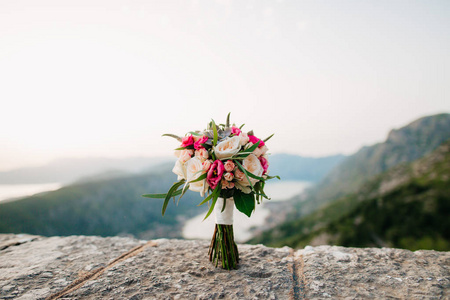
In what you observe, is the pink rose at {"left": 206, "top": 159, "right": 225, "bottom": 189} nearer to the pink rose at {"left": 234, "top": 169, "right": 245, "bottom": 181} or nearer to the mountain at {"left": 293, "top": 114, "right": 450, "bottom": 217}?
the pink rose at {"left": 234, "top": 169, "right": 245, "bottom": 181}

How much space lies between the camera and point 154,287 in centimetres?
204

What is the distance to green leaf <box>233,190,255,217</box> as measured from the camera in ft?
7.39

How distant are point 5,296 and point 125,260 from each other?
0.86m

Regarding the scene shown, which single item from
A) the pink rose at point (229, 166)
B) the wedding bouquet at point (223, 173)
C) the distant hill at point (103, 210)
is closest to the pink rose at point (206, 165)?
the wedding bouquet at point (223, 173)

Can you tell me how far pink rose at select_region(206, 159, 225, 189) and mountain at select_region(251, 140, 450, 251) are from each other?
38910mm

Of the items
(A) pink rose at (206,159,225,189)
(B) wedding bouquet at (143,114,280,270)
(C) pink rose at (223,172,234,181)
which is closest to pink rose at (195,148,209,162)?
(B) wedding bouquet at (143,114,280,270)

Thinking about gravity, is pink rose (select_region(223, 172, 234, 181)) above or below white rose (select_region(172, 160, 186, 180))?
below

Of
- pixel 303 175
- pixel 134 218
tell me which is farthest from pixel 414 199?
pixel 303 175

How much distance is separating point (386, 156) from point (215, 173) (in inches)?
4061

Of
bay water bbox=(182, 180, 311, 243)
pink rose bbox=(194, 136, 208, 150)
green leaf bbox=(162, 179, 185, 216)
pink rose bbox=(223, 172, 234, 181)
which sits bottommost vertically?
bay water bbox=(182, 180, 311, 243)

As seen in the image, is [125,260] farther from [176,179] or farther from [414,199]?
[414,199]

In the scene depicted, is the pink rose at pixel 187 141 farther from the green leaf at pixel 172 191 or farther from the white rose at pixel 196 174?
the green leaf at pixel 172 191

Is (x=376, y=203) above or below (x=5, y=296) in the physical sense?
below

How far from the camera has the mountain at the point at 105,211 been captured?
74.0 feet
